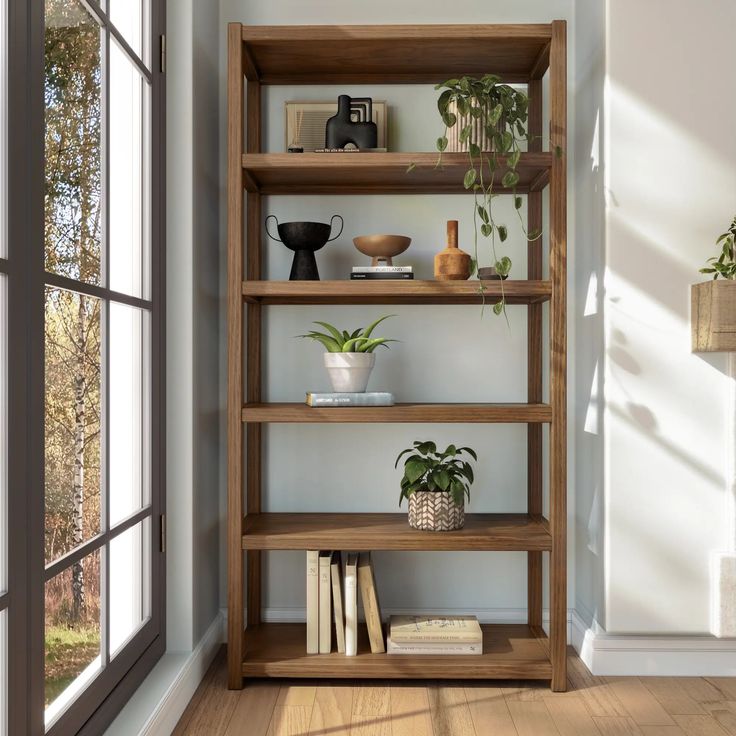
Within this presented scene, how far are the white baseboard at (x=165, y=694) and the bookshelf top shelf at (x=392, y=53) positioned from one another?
1834mm

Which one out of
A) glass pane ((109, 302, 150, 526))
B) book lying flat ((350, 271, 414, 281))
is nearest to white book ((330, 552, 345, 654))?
glass pane ((109, 302, 150, 526))

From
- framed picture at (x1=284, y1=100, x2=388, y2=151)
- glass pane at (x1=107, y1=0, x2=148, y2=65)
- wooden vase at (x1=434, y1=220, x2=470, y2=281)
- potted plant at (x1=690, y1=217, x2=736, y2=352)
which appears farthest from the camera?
framed picture at (x1=284, y1=100, x2=388, y2=151)

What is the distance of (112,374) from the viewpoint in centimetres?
188

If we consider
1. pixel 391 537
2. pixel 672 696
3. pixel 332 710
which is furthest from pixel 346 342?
pixel 672 696

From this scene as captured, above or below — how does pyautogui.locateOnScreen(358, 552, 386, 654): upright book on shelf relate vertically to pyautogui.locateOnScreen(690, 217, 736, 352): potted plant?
below

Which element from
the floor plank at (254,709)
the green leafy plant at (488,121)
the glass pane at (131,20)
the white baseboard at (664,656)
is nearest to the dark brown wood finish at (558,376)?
the green leafy plant at (488,121)

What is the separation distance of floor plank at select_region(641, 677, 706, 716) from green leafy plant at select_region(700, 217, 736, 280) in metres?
1.23

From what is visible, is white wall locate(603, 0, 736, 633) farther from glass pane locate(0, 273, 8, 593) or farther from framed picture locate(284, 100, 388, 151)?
glass pane locate(0, 273, 8, 593)

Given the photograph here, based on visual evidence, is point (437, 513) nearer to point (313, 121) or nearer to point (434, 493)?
point (434, 493)

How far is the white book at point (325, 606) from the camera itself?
2.33 metres

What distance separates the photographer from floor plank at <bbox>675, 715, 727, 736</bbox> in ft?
6.54

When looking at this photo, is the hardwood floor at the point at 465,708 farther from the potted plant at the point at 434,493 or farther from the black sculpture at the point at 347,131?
the black sculpture at the point at 347,131

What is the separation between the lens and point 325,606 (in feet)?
7.68

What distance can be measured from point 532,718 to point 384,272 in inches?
52.5
